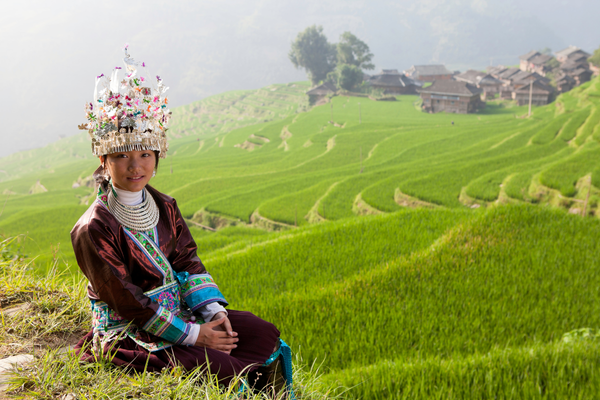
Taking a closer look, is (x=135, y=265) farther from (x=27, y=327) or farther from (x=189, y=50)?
(x=189, y=50)

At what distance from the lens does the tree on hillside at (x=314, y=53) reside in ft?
159

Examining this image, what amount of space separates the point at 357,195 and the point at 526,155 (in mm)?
7848

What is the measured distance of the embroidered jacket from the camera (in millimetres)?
1724

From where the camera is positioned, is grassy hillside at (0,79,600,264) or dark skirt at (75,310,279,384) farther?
grassy hillside at (0,79,600,264)

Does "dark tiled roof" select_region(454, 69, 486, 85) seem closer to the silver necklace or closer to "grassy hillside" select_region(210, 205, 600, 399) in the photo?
"grassy hillside" select_region(210, 205, 600, 399)

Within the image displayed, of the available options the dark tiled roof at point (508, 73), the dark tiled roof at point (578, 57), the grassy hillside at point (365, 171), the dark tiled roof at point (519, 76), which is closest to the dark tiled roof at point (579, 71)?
the dark tiled roof at point (578, 57)

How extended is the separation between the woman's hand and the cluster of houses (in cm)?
3102

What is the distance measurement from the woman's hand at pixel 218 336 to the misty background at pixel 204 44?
388 ft

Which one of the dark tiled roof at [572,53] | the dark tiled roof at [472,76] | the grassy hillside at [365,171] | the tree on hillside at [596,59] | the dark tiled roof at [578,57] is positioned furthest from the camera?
the dark tiled roof at [472,76]

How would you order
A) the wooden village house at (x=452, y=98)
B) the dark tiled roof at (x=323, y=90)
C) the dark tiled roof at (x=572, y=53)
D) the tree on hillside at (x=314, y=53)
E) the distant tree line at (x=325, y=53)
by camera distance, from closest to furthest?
the wooden village house at (x=452, y=98)
the dark tiled roof at (x=572, y=53)
the dark tiled roof at (x=323, y=90)
the distant tree line at (x=325, y=53)
the tree on hillside at (x=314, y=53)

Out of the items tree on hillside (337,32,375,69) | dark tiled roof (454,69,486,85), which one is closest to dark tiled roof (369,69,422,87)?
tree on hillside (337,32,375,69)

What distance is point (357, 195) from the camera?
13.9 meters

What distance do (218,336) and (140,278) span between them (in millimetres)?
486

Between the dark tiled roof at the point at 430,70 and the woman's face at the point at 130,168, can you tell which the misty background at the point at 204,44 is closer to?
the dark tiled roof at the point at 430,70
